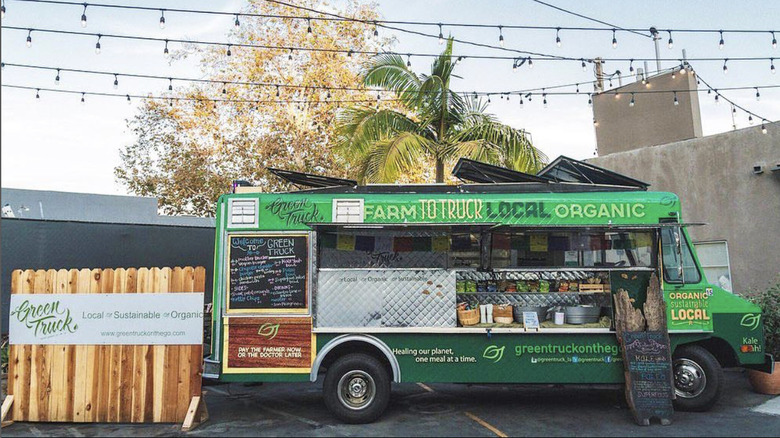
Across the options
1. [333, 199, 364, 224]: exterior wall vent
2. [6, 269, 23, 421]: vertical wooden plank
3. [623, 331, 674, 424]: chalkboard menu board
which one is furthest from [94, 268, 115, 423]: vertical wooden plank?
[623, 331, 674, 424]: chalkboard menu board

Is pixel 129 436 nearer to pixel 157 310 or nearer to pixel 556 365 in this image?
pixel 157 310

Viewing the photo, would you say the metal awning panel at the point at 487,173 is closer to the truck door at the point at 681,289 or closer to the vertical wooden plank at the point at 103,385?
the truck door at the point at 681,289

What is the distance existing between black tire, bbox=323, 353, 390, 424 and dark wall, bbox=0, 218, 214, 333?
5.30 metres

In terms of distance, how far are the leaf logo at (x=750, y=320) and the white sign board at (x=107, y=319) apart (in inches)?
271

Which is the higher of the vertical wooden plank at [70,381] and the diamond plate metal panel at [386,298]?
the diamond plate metal panel at [386,298]

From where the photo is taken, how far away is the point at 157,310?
712 centimetres

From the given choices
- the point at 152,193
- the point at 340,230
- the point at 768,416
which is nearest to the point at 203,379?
the point at 340,230

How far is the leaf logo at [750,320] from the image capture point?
7.05 m

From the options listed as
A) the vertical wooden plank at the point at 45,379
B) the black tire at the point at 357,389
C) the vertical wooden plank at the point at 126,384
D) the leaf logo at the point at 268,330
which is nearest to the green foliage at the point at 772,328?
the black tire at the point at 357,389

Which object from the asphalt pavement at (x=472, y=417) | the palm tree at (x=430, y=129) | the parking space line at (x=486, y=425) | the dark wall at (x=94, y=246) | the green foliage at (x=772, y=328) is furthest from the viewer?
the palm tree at (x=430, y=129)

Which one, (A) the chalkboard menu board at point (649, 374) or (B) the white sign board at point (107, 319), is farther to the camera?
(B) the white sign board at point (107, 319)

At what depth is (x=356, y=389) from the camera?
694cm

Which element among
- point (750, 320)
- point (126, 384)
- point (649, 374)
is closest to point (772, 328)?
point (750, 320)

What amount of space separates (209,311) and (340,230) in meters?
3.23
